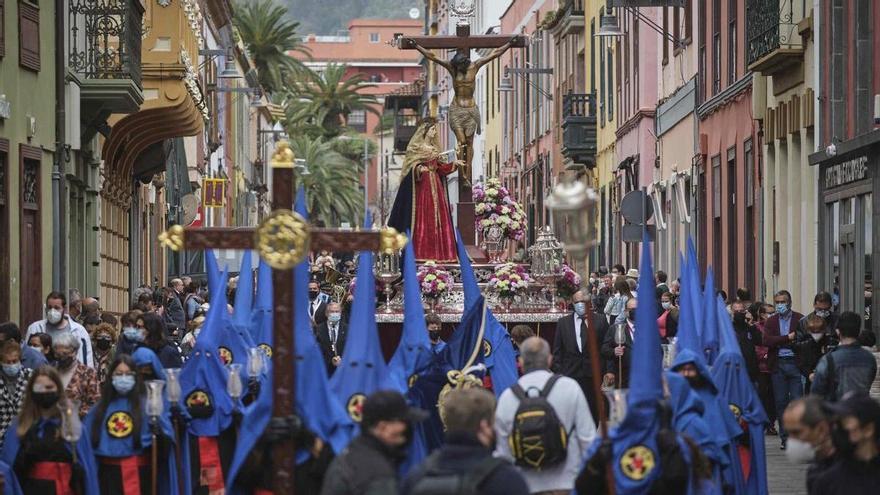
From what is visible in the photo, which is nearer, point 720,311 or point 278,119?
point 720,311

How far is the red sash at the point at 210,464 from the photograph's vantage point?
612 inches

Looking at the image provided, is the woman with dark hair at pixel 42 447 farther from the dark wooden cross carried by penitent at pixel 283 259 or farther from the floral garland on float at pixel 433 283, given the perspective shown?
the floral garland on float at pixel 433 283

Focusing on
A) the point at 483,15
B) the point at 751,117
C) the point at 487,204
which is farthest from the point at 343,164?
the point at 487,204

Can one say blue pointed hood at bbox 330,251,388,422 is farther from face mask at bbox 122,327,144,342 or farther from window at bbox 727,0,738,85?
window at bbox 727,0,738,85

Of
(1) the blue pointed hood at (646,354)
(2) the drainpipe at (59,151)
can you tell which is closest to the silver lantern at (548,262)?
(2) the drainpipe at (59,151)

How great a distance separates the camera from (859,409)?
394 inches

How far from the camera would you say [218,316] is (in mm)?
15898

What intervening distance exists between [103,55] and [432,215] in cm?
634

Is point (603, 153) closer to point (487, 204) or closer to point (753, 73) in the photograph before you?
point (753, 73)

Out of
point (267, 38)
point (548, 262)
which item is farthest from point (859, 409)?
point (267, 38)

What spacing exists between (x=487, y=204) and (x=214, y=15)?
3910cm

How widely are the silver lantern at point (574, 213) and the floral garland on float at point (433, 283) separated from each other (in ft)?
42.3

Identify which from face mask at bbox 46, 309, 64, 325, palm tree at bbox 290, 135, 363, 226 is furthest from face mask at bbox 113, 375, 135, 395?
palm tree at bbox 290, 135, 363, 226

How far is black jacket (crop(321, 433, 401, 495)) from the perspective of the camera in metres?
9.32
